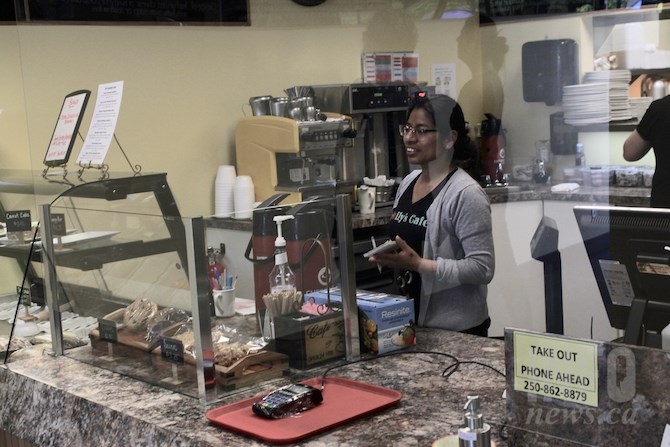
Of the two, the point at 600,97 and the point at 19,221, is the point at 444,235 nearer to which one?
the point at 600,97

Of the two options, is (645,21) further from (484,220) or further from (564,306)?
(564,306)

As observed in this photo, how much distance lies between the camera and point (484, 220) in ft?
7.61

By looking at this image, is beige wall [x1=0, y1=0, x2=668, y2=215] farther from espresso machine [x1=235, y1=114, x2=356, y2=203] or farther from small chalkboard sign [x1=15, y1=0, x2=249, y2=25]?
espresso machine [x1=235, y1=114, x2=356, y2=203]

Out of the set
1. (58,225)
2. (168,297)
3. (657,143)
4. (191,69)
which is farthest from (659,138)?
(191,69)

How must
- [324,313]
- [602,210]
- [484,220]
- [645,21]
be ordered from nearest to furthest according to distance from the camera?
1. [602,210]
2. [324,313]
3. [484,220]
4. [645,21]

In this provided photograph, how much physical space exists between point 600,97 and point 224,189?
84.3 inches

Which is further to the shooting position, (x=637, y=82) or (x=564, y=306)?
(x=637, y=82)

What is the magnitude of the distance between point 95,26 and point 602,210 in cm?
281

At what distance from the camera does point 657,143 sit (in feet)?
6.43

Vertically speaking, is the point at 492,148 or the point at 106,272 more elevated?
the point at 492,148

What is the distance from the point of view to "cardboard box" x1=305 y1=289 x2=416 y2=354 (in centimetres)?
207

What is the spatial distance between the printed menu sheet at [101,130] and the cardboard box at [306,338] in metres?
0.87

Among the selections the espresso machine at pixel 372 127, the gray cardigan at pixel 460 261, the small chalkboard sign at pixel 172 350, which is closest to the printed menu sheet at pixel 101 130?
the small chalkboard sign at pixel 172 350

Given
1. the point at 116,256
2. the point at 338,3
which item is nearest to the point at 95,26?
the point at 338,3
